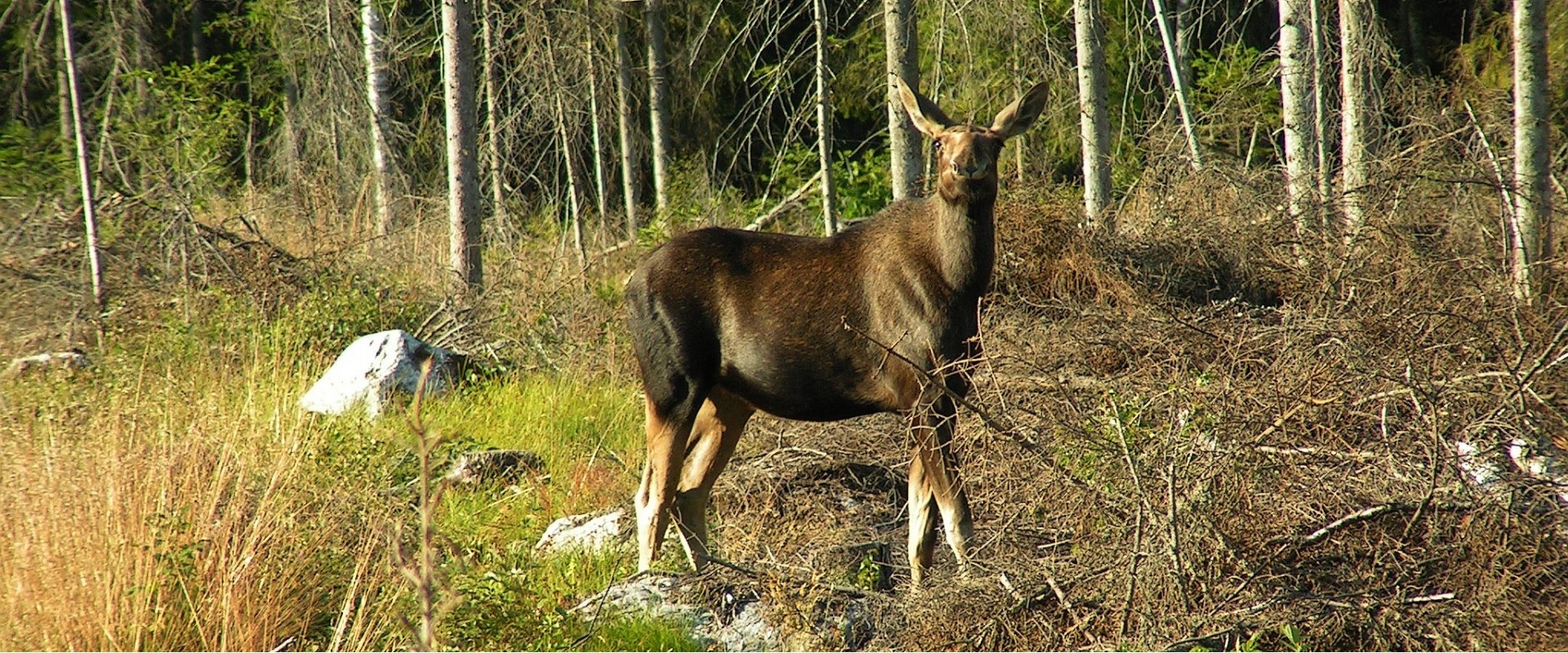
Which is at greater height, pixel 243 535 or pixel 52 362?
pixel 52 362

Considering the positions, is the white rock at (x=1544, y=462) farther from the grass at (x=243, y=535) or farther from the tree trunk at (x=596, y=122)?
the tree trunk at (x=596, y=122)

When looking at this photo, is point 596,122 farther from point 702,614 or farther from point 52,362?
point 702,614

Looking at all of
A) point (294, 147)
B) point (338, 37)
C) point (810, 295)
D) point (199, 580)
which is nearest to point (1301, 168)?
point (810, 295)

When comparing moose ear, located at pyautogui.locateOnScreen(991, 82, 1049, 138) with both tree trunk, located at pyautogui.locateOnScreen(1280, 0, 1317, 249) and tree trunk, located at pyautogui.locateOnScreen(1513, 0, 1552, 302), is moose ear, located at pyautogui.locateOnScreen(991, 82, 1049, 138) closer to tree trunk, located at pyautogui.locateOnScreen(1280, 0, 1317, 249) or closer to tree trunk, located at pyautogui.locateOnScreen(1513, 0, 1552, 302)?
tree trunk, located at pyautogui.locateOnScreen(1513, 0, 1552, 302)

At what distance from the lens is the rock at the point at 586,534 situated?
7.44 meters

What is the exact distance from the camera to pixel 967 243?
22.7 feet

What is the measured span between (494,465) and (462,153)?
16.3 feet

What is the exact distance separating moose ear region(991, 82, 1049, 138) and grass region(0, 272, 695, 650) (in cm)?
275

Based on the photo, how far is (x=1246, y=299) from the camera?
9609mm

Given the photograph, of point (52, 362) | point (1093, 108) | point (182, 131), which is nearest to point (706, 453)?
point (52, 362)

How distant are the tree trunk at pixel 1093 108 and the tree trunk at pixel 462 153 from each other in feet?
17.1

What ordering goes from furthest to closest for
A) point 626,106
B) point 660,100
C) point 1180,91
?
point 660,100, point 626,106, point 1180,91

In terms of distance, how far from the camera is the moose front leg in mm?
6570

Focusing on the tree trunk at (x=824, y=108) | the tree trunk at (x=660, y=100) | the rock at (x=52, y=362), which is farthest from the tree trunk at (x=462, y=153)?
the tree trunk at (x=660, y=100)
